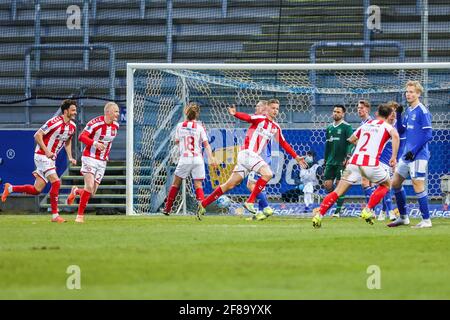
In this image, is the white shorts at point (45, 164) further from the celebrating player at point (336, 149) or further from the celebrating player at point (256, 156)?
the celebrating player at point (336, 149)

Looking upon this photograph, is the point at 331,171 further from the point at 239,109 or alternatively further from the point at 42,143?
the point at 42,143

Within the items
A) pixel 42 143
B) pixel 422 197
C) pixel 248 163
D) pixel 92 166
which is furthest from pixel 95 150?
pixel 422 197

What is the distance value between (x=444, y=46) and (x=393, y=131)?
417 inches

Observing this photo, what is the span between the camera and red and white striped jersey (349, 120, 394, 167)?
1532 centimetres

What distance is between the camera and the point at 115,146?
24.4m

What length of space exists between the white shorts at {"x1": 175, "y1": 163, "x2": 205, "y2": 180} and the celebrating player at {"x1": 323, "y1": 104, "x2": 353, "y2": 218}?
Answer: 8.23 ft

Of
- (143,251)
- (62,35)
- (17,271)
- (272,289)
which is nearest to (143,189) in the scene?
(62,35)

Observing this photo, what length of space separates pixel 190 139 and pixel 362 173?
4388 millimetres

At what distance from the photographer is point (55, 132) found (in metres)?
17.4

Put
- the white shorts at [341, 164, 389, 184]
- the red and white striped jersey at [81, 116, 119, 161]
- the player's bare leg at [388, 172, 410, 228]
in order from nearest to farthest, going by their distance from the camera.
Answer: the white shorts at [341, 164, 389, 184] < the player's bare leg at [388, 172, 410, 228] < the red and white striped jersey at [81, 116, 119, 161]

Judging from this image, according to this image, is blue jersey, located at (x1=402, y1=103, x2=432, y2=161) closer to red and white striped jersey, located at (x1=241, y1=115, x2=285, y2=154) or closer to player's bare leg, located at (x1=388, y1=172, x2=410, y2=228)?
player's bare leg, located at (x1=388, y1=172, x2=410, y2=228)

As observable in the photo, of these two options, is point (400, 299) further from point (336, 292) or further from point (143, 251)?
point (143, 251)

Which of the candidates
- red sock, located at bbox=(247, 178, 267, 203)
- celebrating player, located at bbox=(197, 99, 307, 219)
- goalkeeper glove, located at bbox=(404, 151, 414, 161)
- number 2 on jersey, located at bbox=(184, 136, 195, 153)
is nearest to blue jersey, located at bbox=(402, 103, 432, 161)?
goalkeeper glove, located at bbox=(404, 151, 414, 161)

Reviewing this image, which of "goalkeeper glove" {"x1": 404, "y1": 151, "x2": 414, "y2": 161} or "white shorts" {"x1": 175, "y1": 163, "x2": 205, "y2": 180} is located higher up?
"goalkeeper glove" {"x1": 404, "y1": 151, "x2": 414, "y2": 161}
